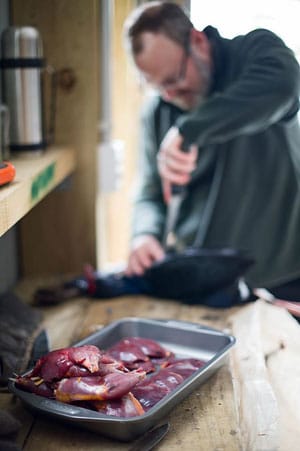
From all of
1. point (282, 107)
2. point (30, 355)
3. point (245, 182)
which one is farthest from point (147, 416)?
point (245, 182)

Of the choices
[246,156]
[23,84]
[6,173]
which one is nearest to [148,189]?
[246,156]

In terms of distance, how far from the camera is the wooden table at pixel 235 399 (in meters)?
0.86

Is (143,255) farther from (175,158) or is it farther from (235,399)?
(235,399)

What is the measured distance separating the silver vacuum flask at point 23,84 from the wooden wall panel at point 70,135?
0.12 meters

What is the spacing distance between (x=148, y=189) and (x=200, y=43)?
65 cm

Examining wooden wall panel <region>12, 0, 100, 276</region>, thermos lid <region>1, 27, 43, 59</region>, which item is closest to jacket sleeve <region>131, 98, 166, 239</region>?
wooden wall panel <region>12, 0, 100, 276</region>

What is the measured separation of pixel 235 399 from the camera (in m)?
0.99

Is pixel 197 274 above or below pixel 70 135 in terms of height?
below

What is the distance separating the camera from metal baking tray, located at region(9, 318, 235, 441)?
0.84 metres

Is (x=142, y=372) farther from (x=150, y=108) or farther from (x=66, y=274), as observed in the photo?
(x=150, y=108)

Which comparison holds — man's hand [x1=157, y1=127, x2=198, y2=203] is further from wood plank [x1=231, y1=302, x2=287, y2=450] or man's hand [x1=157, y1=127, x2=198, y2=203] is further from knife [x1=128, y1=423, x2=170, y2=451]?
knife [x1=128, y1=423, x2=170, y2=451]

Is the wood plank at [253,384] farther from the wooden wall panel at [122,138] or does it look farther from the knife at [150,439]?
the wooden wall panel at [122,138]

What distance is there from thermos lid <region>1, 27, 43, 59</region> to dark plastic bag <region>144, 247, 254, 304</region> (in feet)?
1.69

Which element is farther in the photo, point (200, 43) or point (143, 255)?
point (143, 255)
